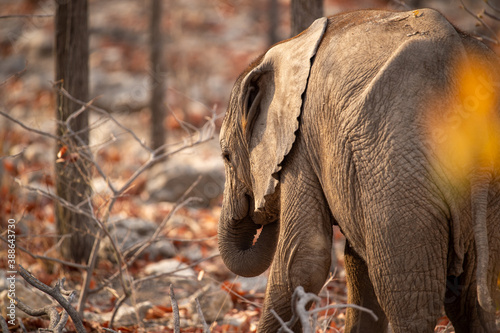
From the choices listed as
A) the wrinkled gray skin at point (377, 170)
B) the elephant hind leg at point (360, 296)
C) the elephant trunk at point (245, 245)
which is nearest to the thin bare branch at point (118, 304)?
the elephant trunk at point (245, 245)

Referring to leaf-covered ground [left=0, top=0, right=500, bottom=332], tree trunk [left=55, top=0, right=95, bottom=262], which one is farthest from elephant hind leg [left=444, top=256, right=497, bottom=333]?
tree trunk [left=55, top=0, right=95, bottom=262]

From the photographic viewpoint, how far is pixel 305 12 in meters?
6.53

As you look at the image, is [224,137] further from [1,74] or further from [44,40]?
[44,40]

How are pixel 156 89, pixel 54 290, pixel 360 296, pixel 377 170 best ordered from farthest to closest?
pixel 156 89 → pixel 360 296 → pixel 54 290 → pixel 377 170

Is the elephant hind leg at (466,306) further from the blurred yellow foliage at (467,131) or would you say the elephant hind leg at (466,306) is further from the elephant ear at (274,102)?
the elephant ear at (274,102)

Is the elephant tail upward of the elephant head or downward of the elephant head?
downward

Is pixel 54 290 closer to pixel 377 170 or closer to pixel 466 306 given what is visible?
pixel 377 170

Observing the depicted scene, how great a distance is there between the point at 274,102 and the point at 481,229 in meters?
1.64

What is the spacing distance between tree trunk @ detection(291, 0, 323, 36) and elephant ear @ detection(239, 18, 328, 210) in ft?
7.42

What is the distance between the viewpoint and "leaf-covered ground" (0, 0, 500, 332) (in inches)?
245

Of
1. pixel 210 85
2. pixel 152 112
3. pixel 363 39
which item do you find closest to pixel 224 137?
pixel 363 39

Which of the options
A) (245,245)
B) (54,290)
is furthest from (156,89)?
(54,290)

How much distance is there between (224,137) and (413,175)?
188 cm

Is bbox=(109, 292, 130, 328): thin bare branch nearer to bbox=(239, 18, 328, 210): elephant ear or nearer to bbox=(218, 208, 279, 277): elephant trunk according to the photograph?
bbox=(218, 208, 279, 277): elephant trunk
